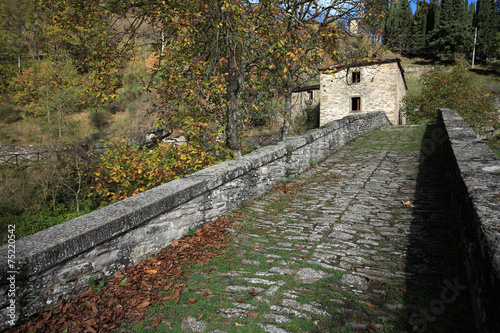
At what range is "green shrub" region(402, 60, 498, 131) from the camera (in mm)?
17609

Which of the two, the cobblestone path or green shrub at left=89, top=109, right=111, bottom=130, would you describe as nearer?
the cobblestone path

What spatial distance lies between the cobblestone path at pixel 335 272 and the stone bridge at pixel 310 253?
0.01 m

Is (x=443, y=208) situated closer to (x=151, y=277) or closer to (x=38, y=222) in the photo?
(x=151, y=277)

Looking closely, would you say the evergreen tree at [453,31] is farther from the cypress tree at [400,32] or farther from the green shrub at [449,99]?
the cypress tree at [400,32]

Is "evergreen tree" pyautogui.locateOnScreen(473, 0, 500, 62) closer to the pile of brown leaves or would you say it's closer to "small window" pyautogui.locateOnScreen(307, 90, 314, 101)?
"small window" pyautogui.locateOnScreen(307, 90, 314, 101)

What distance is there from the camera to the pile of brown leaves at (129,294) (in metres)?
2.26

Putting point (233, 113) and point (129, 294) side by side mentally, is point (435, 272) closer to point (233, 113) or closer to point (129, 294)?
point (129, 294)

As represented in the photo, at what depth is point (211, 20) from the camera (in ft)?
21.7

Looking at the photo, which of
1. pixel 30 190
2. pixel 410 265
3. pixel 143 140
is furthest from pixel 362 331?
pixel 143 140

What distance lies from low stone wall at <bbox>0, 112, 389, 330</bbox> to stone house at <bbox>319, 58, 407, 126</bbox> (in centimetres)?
1873

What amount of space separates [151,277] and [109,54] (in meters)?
5.54

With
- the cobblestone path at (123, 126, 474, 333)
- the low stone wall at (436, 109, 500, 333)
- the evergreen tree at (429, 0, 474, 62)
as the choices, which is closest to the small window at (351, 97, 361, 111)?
the cobblestone path at (123, 126, 474, 333)

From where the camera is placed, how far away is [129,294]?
8.72ft

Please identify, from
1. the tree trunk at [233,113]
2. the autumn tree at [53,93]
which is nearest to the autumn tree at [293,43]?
the tree trunk at [233,113]
